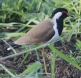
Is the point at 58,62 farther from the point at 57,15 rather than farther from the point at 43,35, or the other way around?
the point at 57,15

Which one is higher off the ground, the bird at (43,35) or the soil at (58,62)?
the bird at (43,35)

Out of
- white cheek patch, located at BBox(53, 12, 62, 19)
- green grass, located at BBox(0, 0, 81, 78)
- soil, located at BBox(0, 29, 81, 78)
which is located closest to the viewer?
soil, located at BBox(0, 29, 81, 78)

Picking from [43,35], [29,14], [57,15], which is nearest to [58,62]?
[43,35]

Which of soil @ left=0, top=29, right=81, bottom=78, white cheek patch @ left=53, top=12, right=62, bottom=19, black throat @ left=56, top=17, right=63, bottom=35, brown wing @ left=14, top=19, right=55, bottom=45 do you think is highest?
white cheek patch @ left=53, top=12, right=62, bottom=19

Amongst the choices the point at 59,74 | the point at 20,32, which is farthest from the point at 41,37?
the point at 20,32

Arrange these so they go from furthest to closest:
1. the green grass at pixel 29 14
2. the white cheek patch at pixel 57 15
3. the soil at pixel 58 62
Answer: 1. the green grass at pixel 29 14
2. the white cheek patch at pixel 57 15
3. the soil at pixel 58 62

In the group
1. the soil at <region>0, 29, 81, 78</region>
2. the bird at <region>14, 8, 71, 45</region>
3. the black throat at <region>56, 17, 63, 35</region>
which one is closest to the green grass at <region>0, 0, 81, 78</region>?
the soil at <region>0, 29, 81, 78</region>

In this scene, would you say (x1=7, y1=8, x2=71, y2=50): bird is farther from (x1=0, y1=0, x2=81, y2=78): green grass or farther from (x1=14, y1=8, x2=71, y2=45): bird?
(x1=0, y1=0, x2=81, y2=78): green grass

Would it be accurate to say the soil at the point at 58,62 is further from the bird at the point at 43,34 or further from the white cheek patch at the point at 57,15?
the white cheek patch at the point at 57,15

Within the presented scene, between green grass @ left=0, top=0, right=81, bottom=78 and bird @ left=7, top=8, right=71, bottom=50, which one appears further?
green grass @ left=0, top=0, right=81, bottom=78

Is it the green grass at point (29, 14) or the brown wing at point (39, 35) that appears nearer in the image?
the brown wing at point (39, 35)

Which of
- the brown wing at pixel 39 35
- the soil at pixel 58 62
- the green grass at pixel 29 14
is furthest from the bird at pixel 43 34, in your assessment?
A: the green grass at pixel 29 14

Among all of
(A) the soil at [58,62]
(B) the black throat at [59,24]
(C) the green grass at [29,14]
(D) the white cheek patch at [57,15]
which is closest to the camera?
(A) the soil at [58,62]

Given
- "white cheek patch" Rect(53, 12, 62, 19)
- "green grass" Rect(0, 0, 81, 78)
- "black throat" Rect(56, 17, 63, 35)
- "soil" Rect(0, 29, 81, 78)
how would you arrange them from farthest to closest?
1. "green grass" Rect(0, 0, 81, 78)
2. "white cheek patch" Rect(53, 12, 62, 19)
3. "black throat" Rect(56, 17, 63, 35)
4. "soil" Rect(0, 29, 81, 78)
